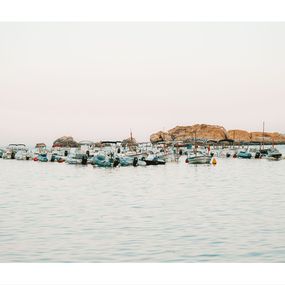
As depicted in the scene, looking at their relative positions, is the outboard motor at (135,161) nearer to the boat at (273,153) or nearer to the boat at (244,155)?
the boat at (273,153)

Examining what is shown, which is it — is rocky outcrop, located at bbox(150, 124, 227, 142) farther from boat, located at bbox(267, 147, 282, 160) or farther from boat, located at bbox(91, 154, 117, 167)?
boat, located at bbox(267, 147, 282, 160)

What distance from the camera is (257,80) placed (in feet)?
33.0

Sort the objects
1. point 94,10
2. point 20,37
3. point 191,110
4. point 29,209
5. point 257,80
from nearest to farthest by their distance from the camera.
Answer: point 94,10
point 20,37
point 257,80
point 191,110
point 29,209

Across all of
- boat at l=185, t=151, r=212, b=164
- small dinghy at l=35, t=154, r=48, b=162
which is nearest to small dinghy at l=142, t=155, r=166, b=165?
boat at l=185, t=151, r=212, b=164

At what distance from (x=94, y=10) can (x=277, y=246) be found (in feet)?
13.5

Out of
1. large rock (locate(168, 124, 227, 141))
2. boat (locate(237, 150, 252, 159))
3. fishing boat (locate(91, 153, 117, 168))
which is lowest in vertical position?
fishing boat (locate(91, 153, 117, 168))

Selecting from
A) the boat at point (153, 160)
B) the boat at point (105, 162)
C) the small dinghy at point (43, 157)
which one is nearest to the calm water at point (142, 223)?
the boat at point (105, 162)

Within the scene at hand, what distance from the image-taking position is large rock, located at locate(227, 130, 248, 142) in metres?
12.0

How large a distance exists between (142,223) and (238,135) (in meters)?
2.71

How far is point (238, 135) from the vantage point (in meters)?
12.4

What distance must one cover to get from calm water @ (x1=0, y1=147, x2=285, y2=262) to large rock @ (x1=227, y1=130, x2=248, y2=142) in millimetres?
1509

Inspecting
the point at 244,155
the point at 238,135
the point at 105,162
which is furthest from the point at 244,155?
the point at 238,135

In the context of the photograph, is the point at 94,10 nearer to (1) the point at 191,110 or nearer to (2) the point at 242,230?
(1) the point at 191,110

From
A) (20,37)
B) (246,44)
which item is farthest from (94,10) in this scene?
(246,44)
